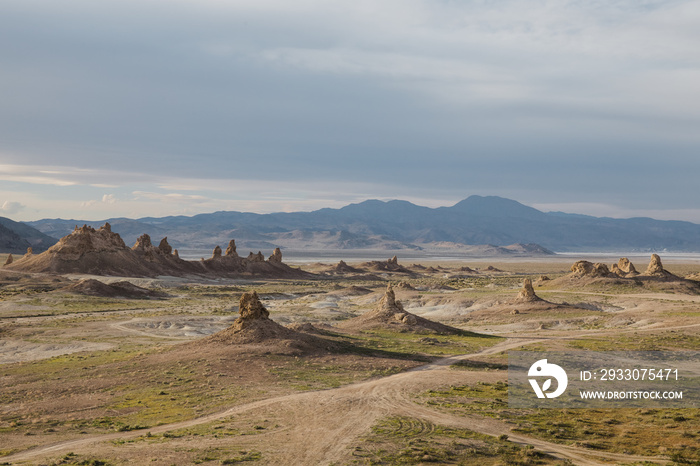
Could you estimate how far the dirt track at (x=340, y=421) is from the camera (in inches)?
982

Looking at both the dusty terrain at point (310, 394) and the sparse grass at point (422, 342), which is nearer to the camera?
the dusty terrain at point (310, 394)

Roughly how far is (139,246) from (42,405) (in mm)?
140131

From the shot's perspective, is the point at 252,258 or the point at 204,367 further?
the point at 252,258

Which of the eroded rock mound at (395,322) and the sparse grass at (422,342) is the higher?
the eroded rock mound at (395,322)

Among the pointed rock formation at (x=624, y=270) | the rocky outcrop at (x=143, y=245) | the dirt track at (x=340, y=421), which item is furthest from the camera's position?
the rocky outcrop at (x=143, y=245)

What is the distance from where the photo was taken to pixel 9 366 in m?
45.2

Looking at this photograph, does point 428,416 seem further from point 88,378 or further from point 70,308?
point 70,308

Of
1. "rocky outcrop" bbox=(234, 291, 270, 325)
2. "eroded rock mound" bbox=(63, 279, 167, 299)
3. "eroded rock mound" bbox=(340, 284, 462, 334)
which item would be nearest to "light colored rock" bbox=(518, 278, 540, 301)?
"eroded rock mound" bbox=(340, 284, 462, 334)

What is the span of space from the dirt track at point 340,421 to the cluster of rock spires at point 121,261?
11519 cm

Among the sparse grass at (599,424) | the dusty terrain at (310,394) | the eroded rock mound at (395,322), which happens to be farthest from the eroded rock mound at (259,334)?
the eroded rock mound at (395,322)

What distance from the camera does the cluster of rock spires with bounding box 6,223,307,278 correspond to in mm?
135750

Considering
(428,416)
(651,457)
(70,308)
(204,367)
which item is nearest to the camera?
(651,457)

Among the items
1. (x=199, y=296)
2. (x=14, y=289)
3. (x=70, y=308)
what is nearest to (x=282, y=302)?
(x=199, y=296)

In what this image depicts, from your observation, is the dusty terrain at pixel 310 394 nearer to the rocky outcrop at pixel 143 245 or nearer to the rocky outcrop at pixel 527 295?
the rocky outcrop at pixel 527 295
